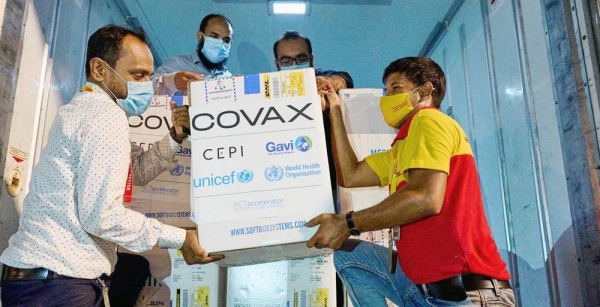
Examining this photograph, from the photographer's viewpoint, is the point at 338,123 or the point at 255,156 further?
the point at 338,123

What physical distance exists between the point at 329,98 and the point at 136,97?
2.47ft

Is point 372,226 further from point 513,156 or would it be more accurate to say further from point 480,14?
point 480,14

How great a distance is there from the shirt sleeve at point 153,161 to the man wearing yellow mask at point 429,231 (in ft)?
2.46

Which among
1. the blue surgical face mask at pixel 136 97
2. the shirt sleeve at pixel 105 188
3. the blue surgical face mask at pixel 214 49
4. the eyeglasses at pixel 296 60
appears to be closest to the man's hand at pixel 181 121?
the blue surgical face mask at pixel 136 97

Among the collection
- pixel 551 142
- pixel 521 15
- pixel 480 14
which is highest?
pixel 480 14

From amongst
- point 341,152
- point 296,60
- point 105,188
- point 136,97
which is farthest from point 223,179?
point 296,60

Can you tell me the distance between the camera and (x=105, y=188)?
133cm

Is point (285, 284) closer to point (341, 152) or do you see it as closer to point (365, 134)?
point (341, 152)

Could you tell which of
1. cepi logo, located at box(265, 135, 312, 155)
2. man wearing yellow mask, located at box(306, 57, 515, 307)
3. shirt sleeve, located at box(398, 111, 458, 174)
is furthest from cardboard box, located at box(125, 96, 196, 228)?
shirt sleeve, located at box(398, 111, 458, 174)

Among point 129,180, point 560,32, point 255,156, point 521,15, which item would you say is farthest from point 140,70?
point 521,15

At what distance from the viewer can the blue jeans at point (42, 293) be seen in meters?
1.29

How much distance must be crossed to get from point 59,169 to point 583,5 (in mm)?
1927

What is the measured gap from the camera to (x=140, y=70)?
1683mm

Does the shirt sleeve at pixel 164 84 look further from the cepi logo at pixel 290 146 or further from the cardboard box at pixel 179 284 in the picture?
the cepi logo at pixel 290 146
